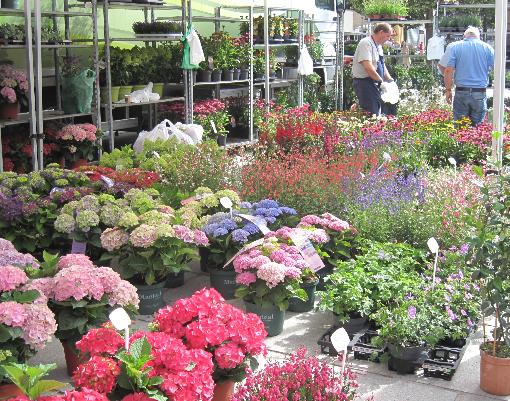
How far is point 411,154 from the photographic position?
24.2 ft

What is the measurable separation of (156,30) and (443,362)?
7.54 meters

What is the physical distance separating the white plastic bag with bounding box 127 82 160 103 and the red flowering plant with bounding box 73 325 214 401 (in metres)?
7.15

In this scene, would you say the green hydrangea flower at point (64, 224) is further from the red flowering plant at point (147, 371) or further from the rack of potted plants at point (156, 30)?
the rack of potted plants at point (156, 30)

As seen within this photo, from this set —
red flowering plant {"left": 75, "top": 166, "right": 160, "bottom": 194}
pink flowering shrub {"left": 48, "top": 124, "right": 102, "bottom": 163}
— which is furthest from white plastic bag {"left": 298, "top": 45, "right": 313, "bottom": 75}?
red flowering plant {"left": 75, "top": 166, "right": 160, "bottom": 194}

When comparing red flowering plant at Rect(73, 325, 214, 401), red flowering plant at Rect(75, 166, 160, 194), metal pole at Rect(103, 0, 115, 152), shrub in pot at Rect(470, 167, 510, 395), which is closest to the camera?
red flowering plant at Rect(73, 325, 214, 401)

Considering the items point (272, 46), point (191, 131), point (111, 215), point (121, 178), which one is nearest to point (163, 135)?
point (191, 131)

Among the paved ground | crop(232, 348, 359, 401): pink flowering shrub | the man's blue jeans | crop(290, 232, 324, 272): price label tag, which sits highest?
the man's blue jeans

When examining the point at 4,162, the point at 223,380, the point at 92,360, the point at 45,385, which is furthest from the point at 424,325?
the point at 4,162

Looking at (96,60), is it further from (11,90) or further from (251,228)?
(251,228)

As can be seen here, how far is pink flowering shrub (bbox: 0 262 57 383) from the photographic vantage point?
10.7ft

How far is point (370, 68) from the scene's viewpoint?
33.5ft

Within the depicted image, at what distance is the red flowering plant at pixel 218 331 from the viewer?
3154 millimetres

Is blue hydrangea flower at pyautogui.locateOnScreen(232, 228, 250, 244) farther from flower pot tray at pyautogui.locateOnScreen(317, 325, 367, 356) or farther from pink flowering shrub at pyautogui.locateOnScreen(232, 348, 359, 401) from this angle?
pink flowering shrub at pyautogui.locateOnScreen(232, 348, 359, 401)

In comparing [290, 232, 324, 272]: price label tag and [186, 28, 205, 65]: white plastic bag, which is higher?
[186, 28, 205, 65]: white plastic bag
